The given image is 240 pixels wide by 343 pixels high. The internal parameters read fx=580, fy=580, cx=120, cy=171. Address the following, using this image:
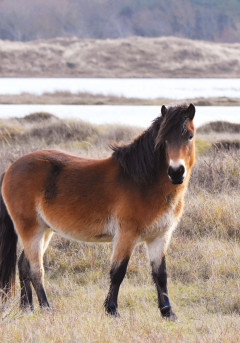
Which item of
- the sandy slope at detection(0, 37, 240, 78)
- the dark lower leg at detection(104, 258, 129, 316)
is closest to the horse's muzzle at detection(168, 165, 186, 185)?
the dark lower leg at detection(104, 258, 129, 316)

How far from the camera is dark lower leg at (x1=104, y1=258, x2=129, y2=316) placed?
15.6 feet

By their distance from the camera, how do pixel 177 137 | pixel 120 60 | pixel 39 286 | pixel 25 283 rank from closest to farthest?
pixel 177 137 < pixel 39 286 < pixel 25 283 < pixel 120 60

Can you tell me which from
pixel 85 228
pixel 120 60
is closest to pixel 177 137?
pixel 85 228

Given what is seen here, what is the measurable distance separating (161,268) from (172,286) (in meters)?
1.16

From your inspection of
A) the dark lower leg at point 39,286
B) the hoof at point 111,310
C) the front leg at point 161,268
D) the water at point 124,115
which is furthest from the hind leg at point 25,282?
the water at point 124,115

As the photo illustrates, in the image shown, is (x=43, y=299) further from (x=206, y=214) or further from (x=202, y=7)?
(x=202, y=7)

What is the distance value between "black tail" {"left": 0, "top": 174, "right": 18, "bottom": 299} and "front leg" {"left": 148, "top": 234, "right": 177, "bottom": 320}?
1304 millimetres

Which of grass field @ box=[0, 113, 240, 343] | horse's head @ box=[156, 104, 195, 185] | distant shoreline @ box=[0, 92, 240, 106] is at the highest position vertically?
horse's head @ box=[156, 104, 195, 185]

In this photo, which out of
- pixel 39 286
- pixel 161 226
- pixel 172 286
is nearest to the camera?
pixel 161 226

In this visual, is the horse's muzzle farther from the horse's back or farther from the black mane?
the horse's back

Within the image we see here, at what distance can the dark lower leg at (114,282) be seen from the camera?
15.6 feet

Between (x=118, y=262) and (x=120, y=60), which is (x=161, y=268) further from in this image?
(x=120, y=60)

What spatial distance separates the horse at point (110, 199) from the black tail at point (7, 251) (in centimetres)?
1

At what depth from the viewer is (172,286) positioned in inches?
239
